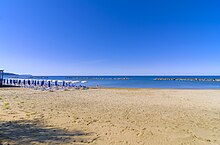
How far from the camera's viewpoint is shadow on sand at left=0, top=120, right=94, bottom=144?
16.3ft

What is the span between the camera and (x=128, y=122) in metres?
7.28

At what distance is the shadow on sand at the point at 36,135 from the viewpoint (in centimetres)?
496

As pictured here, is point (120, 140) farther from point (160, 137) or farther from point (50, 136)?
point (50, 136)

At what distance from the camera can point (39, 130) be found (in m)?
5.91

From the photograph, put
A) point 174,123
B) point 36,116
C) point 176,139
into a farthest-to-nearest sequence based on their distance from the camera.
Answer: point 36,116 → point 174,123 → point 176,139

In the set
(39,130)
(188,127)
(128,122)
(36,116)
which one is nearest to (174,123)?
(188,127)

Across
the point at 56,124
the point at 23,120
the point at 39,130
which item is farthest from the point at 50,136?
the point at 23,120

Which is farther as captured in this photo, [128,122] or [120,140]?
[128,122]

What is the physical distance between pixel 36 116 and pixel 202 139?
19.8 feet

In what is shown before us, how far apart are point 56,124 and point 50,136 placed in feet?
4.50

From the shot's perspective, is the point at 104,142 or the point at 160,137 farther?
the point at 160,137

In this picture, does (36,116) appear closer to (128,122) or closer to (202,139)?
Answer: (128,122)

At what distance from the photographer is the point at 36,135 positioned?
544 cm

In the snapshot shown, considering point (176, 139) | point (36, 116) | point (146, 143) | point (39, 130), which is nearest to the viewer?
point (146, 143)
